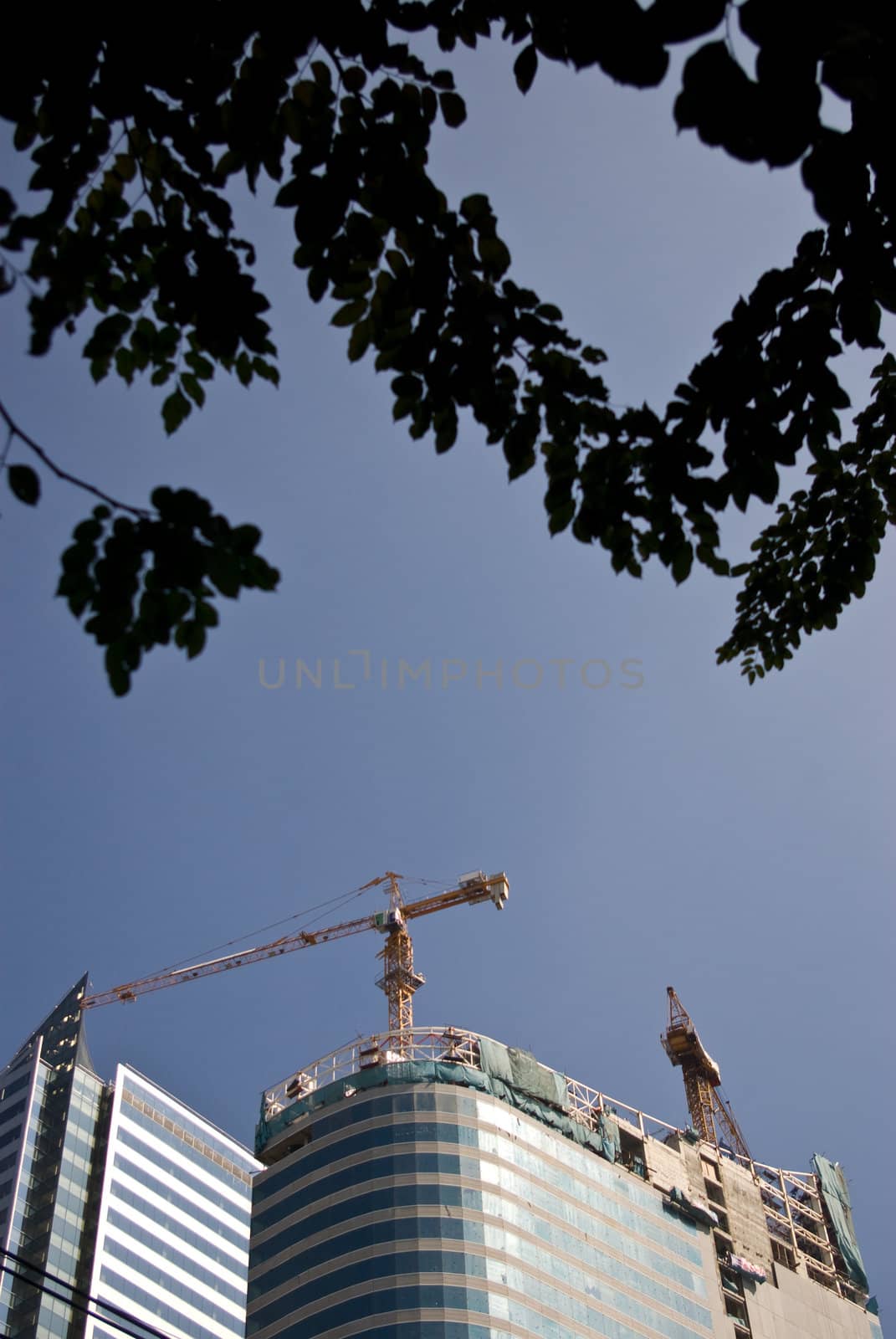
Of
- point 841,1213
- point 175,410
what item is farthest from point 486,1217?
point 175,410

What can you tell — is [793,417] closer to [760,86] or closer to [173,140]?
[760,86]

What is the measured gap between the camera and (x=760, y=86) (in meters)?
Result: 5.67

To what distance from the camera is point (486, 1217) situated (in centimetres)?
7494

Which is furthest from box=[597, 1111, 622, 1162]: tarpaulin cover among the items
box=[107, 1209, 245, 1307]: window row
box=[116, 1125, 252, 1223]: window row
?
box=[116, 1125, 252, 1223]: window row

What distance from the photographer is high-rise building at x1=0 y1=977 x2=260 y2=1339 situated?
115062mm

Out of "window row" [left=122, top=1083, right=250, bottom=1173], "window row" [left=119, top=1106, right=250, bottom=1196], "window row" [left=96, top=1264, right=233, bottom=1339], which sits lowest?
"window row" [left=96, top=1264, right=233, bottom=1339]

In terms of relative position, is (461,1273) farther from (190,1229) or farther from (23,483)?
(23,483)

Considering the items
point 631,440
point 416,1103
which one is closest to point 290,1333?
point 416,1103

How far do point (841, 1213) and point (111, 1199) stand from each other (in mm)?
57856

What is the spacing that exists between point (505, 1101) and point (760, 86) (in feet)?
268

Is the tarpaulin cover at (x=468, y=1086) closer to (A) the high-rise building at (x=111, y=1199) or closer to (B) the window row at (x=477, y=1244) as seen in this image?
(B) the window row at (x=477, y=1244)

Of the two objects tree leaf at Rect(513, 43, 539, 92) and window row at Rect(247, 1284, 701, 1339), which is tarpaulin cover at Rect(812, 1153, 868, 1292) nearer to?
window row at Rect(247, 1284, 701, 1339)

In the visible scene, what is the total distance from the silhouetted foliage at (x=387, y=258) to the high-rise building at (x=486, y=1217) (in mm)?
69487

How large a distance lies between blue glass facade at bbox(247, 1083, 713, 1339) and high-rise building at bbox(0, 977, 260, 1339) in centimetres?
4051
